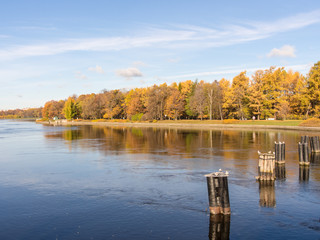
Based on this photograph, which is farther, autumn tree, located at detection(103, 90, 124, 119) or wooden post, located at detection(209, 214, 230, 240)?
autumn tree, located at detection(103, 90, 124, 119)

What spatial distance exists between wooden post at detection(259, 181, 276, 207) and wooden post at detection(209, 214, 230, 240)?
269 cm

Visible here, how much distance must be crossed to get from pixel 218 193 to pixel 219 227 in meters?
1.47

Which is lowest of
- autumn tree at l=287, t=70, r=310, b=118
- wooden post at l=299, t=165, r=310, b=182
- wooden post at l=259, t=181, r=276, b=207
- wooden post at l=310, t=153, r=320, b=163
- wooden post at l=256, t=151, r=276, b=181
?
wooden post at l=259, t=181, r=276, b=207

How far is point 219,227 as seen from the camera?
1220cm

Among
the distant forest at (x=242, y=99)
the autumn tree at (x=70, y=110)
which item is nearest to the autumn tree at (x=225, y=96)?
the distant forest at (x=242, y=99)

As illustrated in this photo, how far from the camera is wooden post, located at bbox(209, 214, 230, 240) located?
37.7 ft

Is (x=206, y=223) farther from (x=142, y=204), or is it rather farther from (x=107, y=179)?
(x=107, y=179)

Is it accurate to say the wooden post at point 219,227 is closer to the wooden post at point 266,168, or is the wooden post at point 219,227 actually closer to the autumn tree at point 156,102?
the wooden post at point 266,168

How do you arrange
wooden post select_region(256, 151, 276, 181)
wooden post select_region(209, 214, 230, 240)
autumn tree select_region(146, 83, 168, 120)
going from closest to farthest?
wooden post select_region(209, 214, 230, 240) → wooden post select_region(256, 151, 276, 181) → autumn tree select_region(146, 83, 168, 120)

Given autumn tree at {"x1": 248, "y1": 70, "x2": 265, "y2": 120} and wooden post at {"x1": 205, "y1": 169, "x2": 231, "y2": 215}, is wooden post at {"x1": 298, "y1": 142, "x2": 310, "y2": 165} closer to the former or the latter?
wooden post at {"x1": 205, "y1": 169, "x2": 231, "y2": 215}

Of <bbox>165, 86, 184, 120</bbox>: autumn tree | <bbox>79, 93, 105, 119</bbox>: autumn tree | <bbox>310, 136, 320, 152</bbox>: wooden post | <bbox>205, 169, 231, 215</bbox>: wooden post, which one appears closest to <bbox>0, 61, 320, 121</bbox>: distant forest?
<bbox>165, 86, 184, 120</bbox>: autumn tree

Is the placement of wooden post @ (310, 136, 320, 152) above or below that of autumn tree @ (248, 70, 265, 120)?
below

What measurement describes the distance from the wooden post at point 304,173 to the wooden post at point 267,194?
279 cm

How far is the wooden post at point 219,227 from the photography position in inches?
452
